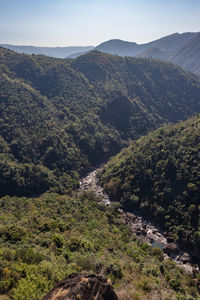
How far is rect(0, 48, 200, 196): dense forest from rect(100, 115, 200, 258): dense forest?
725 inches

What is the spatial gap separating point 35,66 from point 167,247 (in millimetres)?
125266

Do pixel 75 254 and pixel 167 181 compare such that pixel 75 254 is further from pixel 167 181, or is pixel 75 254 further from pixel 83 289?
pixel 167 181

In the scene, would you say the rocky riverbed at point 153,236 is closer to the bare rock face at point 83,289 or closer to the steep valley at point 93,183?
the steep valley at point 93,183

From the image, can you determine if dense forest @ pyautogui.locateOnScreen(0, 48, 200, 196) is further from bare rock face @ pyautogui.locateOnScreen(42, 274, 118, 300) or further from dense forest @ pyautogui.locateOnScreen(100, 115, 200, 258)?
bare rock face @ pyautogui.locateOnScreen(42, 274, 118, 300)

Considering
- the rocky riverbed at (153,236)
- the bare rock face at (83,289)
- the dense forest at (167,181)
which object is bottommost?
the rocky riverbed at (153,236)

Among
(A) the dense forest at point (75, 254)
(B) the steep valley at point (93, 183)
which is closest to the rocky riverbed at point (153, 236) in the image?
(B) the steep valley at point (93, 183)

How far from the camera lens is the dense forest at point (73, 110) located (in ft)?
255

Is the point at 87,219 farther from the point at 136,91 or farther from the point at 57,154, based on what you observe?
the point at 136,91

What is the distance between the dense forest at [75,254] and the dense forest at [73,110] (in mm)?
18468

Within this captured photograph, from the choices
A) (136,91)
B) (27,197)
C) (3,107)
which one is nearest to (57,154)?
(27,197)

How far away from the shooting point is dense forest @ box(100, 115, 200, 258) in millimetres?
51156

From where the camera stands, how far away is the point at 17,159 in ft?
258

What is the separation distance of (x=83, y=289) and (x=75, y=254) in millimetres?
17532

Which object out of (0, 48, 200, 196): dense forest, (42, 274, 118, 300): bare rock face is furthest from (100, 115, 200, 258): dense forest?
(42, 274, 118, 300): bare rock face
